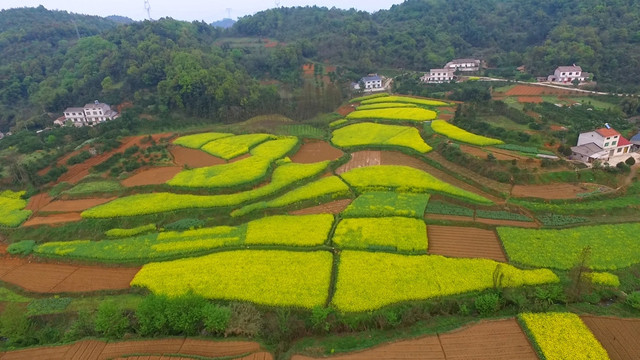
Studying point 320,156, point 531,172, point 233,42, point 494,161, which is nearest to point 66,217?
point 320,156

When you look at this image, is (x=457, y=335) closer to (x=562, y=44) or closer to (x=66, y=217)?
(x=66, y=217)

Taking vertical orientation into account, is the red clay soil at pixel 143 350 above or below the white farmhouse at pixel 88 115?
below

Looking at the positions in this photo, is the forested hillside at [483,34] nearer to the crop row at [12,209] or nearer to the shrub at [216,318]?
the crop row at [12,209]

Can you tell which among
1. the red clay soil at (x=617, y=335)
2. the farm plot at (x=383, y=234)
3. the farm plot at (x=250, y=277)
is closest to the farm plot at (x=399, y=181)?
the farm plot at (x=383, y=234)

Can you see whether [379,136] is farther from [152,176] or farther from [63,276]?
[63,276]

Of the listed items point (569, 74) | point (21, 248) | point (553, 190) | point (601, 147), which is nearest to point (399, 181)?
point (553, 190)

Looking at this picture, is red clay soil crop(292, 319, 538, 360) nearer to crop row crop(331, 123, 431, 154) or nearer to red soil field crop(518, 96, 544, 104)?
crop row crop(331, 123, 431, 154)
